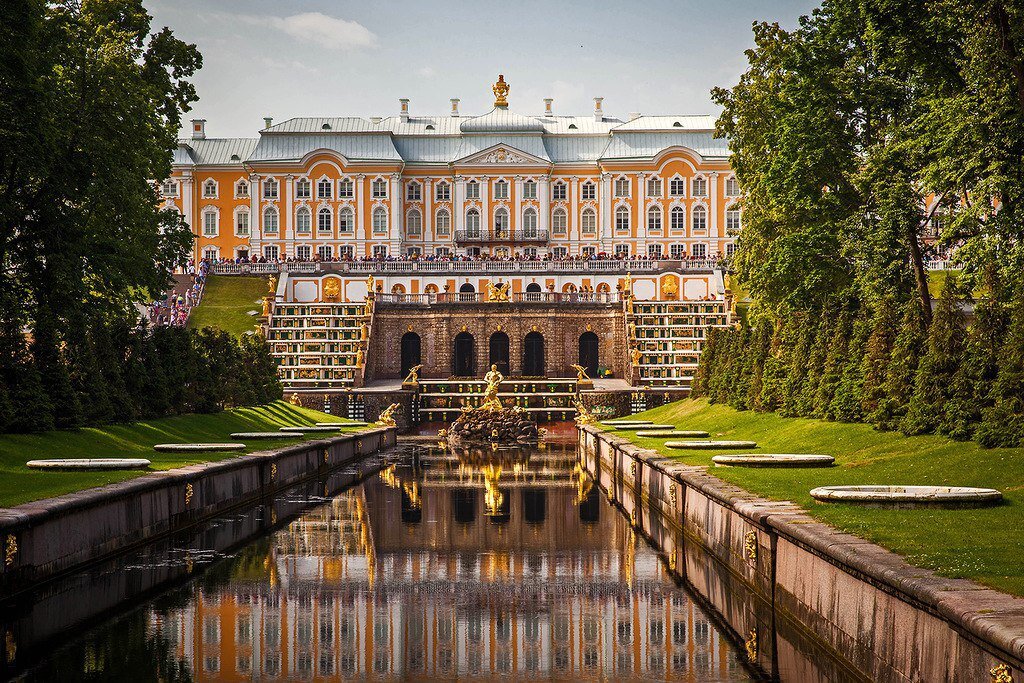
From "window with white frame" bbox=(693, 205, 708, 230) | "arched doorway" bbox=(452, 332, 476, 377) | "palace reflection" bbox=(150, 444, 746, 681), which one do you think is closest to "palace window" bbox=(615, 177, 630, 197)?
"window with white frame" bbox=(693, 205, 708, 230)

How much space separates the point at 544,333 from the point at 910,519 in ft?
205

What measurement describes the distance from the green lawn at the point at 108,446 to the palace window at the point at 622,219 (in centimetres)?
7610

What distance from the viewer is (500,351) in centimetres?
7644

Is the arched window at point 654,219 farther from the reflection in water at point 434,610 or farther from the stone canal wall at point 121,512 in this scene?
the reflection in water at point 434,610

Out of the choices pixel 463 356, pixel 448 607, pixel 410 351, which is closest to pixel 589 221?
pixel 463 356

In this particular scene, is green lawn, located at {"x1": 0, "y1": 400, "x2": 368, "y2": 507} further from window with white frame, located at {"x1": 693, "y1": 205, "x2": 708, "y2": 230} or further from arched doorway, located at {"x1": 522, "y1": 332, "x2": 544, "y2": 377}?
window with white frame, located at {"x1": 693, "y1": 205, "x2": 708, "y2": 230}

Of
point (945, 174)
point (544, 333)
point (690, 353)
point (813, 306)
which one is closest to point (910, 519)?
point (945, 174)

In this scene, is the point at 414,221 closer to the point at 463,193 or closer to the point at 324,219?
the point at 463,193

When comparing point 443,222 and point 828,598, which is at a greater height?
point 443,222

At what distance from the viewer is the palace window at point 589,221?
114312 mm

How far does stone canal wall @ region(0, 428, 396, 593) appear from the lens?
13.1 metres

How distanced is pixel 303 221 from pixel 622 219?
29.7 meters

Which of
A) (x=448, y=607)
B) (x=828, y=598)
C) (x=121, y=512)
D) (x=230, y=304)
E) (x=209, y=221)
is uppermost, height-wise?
(x=209, y=221)

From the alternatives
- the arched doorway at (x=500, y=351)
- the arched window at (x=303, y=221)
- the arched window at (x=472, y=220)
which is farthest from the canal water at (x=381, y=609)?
the arched window at (x=472, y=220)
